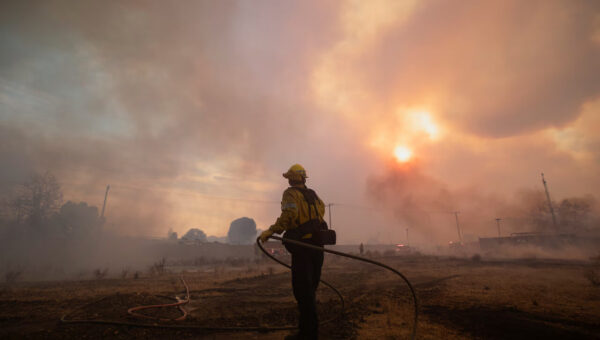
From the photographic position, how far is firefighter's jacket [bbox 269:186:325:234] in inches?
149

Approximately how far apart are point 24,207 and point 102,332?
1857 inches

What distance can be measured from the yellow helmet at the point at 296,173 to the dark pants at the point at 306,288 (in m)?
1.28

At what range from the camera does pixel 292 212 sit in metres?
3.85

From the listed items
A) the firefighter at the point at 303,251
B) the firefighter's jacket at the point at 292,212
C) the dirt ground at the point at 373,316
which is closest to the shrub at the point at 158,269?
the dirt ground at the point at 373,316

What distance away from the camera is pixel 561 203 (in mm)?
59938

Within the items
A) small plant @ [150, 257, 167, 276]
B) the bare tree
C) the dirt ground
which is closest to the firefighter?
the dirt ground

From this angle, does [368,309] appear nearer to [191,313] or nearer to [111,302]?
[191,313]

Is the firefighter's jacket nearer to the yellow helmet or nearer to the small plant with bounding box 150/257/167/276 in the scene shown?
the yellow helmet

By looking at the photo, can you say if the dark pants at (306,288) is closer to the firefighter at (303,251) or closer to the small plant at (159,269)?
the firefighter at (303,251)

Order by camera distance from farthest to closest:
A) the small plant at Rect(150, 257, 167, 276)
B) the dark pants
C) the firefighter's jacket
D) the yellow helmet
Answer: the small plant at Rect(150, 257, 167, 276)
the yellow helmet
the firefighter's jacket
the dark pants

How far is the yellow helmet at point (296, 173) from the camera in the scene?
4.39 meters

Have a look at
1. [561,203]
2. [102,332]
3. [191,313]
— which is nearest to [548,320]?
[191,313]

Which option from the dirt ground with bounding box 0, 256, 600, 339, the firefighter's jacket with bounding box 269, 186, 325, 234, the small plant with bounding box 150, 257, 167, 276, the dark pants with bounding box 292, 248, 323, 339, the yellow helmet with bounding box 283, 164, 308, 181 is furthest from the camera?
the small plant with bounding box 150, 257, 167, 276

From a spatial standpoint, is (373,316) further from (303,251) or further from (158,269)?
(158,269)
